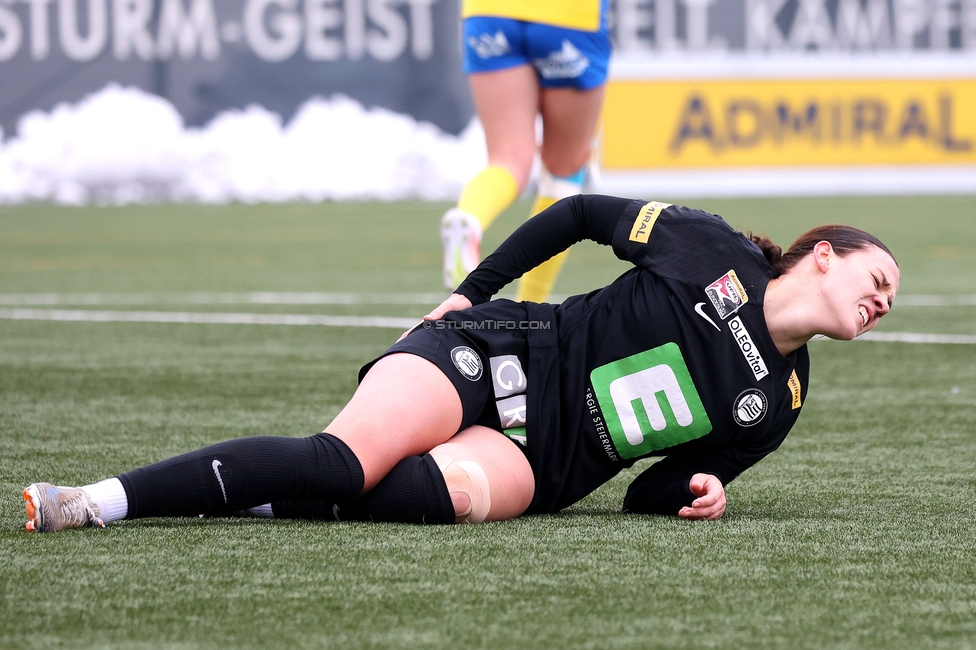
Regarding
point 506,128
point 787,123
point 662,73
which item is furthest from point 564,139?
point 787,123

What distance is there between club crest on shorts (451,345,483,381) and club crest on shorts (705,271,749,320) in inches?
15.5

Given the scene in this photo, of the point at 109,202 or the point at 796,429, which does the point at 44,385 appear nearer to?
the point at 796,429

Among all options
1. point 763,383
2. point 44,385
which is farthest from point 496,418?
point 44,385

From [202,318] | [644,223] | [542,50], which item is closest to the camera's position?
[644,223]

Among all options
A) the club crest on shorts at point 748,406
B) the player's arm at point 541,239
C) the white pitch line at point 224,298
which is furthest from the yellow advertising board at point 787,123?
the club crest on shorts at point 748,406

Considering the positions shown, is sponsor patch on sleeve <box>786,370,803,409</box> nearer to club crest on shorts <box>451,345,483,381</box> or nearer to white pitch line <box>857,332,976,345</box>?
club crest on shorts <box>451,345,483,381</box>

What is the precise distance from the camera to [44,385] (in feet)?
12.4

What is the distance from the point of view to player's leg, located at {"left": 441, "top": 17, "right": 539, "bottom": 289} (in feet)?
12.9

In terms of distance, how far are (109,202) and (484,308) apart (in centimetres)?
1170

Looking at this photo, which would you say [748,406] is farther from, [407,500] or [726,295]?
[407,500]

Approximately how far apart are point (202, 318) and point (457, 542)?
356cm

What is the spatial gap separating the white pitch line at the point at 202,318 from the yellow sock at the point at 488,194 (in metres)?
1.29

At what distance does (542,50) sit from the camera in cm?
395

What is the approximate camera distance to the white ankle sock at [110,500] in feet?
6.74
